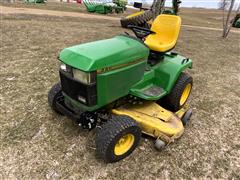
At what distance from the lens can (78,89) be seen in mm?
2541

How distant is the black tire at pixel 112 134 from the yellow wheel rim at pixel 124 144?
61 mm

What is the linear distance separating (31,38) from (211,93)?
5.37m

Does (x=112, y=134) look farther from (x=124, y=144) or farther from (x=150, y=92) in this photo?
(x=150, y=92)

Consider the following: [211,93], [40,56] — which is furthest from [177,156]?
[40,56]

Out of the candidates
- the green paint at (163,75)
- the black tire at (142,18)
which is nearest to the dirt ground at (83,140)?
the green paint at (163,75)

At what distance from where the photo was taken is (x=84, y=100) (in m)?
2.54

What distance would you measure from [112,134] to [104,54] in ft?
2.75

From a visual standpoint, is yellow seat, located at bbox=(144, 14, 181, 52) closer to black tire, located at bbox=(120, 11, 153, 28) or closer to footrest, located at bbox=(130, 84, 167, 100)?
footrest, located at bbox=(130, 84, 167, 100)

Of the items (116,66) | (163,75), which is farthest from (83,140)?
(163,75)

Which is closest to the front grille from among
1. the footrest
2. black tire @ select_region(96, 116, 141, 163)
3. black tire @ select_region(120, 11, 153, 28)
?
black tire @ select_region(96, 116, 141, 163)

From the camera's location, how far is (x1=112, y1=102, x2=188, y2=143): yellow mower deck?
9.30 feet

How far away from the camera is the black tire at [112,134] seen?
2.45 meters

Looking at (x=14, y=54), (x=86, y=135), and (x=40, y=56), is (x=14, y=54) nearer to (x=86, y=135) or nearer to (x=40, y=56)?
(x=40, y=56)

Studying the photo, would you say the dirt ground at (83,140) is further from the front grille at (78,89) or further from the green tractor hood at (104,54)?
the green tractor hood at (104,54)
